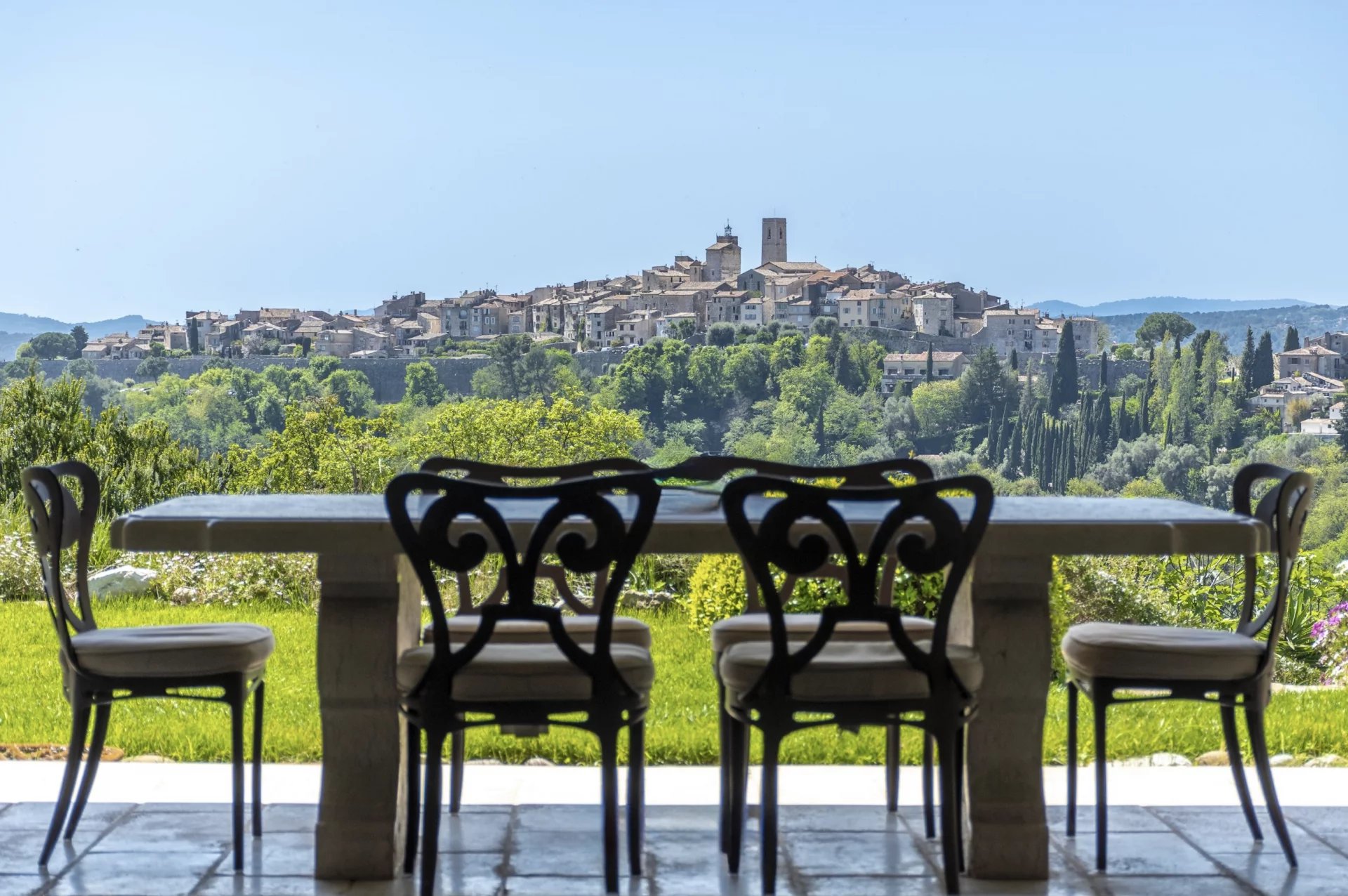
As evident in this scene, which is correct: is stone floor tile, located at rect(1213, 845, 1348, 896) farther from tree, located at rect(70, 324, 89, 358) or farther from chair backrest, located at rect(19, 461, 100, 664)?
tree, located at rect(70, 324, 89, 358)

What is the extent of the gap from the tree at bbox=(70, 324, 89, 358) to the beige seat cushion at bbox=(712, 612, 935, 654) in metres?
34.9

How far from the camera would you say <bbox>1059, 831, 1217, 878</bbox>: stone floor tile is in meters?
2.70

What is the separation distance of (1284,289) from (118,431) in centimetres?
3752

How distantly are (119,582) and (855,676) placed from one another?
5.12m

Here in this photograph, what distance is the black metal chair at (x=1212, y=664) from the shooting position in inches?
103

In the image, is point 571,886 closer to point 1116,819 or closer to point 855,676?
point 855,676

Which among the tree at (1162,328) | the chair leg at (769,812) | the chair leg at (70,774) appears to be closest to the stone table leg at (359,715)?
the chair leg at (70,774)

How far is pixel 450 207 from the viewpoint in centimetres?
4656

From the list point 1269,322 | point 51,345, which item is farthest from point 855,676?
point 51,345

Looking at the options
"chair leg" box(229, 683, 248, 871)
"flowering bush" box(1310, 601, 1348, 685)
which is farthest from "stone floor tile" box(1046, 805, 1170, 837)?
"flowering bush" box(1310, 601, 1348, 685)

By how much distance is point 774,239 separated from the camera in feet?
183

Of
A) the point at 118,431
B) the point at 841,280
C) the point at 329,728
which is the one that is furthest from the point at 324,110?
the point at 329,728

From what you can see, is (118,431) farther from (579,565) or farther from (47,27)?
(47,27)

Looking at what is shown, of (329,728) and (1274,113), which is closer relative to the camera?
(329,728)
